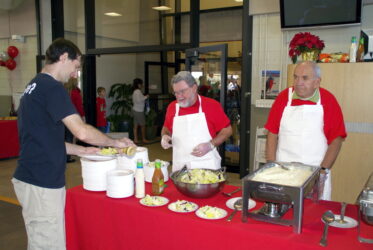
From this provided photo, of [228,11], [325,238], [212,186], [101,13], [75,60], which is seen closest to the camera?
[325,238]

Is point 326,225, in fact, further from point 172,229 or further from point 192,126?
point 192,126

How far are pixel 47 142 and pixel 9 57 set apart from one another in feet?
23.7

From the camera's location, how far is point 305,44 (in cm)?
384

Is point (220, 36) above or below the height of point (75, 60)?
above

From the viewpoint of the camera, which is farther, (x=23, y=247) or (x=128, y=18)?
(x=128, y=18)

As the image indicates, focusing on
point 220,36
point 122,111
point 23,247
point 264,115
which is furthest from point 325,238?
point 122,111

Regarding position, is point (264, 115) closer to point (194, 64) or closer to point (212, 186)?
point (194, 64)

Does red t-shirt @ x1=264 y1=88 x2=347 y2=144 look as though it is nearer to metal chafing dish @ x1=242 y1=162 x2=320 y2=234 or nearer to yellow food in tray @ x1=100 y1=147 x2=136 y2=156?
metal chafing dish @ x1=242 y1=162 x2=320 y2=234

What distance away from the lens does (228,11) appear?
603 cm

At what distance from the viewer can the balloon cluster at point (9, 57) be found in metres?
8.02

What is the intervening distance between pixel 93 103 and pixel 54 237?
5.66 m

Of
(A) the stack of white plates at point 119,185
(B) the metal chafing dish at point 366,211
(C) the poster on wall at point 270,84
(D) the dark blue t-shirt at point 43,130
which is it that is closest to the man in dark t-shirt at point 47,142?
(D) the dark blue t-shirt at point 43,130

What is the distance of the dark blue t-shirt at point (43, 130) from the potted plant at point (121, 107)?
253 inches

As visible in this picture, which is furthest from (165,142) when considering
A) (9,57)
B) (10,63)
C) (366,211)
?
(9,57)
